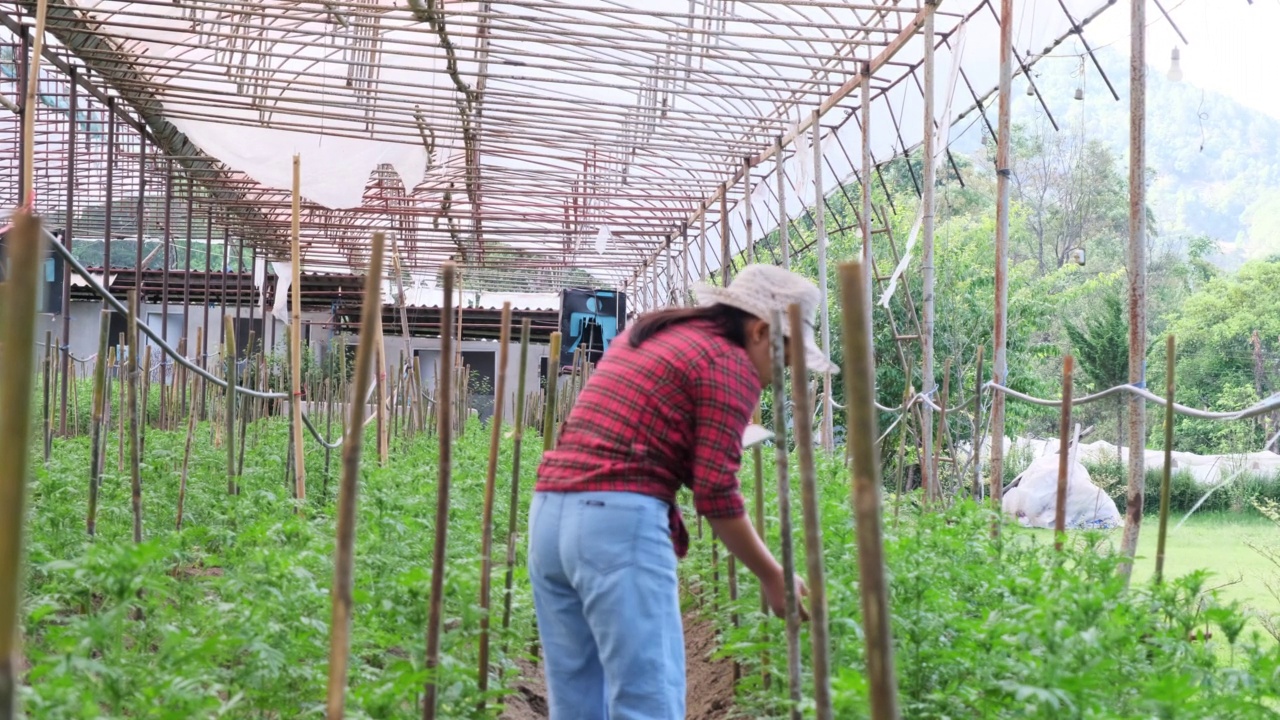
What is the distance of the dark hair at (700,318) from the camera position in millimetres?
3273

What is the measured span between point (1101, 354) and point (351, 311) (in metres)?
15.1

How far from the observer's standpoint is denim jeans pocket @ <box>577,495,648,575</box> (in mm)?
3127

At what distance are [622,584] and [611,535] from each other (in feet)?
0.41

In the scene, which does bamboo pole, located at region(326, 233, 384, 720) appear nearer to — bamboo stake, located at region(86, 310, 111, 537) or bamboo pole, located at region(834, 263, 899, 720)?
bamboo pole, located at region(834, 263, 899, 720)

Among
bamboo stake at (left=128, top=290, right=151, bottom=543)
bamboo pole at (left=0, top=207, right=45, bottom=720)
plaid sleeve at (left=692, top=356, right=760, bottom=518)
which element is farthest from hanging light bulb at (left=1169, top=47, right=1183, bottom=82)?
bamboo pole at (left=0, top=207, right=45, bottom=720)

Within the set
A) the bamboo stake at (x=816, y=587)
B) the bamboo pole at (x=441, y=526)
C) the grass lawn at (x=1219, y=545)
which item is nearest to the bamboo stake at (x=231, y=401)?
the bamboo pole at (x=441, y=526)

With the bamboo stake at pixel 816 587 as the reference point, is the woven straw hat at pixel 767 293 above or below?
above

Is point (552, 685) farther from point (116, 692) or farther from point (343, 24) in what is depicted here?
point (343, 24)

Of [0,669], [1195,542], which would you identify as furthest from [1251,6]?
[1195,542]

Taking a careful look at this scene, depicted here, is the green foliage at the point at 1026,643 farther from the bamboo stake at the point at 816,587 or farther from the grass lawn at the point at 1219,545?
the grass lawn at the point at 1219,545

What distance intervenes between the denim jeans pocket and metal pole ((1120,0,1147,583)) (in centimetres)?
275

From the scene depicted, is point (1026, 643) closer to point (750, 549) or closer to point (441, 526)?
point (750, 549)

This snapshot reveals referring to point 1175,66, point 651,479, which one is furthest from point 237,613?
point 1175,66

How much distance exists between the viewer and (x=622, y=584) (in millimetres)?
3119
